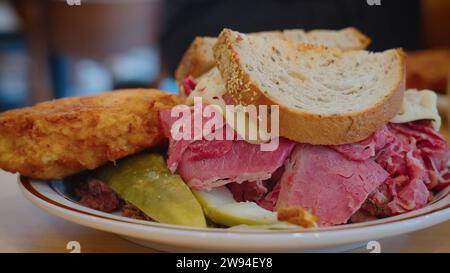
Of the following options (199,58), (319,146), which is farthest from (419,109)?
(199,58)

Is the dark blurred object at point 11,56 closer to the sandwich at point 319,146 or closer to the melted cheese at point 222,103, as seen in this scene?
the melted cheese at point 222,103

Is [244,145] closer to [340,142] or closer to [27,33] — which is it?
[340,142]

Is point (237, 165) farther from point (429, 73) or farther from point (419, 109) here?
point (429, 73)

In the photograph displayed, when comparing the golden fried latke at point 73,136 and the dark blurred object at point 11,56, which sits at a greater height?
the golden fried latke at point 73,136

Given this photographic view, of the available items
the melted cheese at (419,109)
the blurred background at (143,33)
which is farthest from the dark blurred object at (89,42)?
the melted cheese at (419,109)

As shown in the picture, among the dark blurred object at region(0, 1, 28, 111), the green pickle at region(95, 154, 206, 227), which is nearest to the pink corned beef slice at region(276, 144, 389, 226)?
the green pickle at region(95, 154, 206, 227)

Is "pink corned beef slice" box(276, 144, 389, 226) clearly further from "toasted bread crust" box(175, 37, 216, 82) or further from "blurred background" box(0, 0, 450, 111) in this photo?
"blurred background" box(0, 0, 450, 111)
